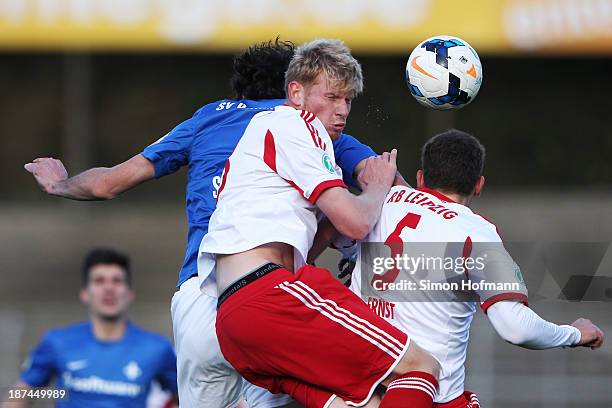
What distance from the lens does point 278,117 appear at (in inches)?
190

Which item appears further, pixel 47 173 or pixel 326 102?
pixel 47 173

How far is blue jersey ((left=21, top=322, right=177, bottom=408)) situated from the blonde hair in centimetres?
307

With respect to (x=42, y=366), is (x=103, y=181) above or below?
above

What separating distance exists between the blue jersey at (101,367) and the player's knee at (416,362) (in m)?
3.20

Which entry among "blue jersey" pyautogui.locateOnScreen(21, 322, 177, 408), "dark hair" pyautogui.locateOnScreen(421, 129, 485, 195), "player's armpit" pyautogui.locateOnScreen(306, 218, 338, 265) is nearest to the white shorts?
"player's armpit" pyautogui.locateOnScreen(306, 218, 338, 265)

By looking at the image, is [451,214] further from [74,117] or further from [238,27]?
[74,117]

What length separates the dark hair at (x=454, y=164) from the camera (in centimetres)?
489

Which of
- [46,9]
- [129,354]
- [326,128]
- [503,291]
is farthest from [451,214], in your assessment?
[46,9]

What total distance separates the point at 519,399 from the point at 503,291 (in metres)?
6.79

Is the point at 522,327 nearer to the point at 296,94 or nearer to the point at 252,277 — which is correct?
the point at 252,277

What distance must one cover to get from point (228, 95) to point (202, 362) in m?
13.1

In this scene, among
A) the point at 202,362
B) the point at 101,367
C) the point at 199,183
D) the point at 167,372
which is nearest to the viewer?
the point at 202,362

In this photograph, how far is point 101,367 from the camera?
7340 mm

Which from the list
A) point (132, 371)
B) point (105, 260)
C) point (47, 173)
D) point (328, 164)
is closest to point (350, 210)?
point (328, 164)
